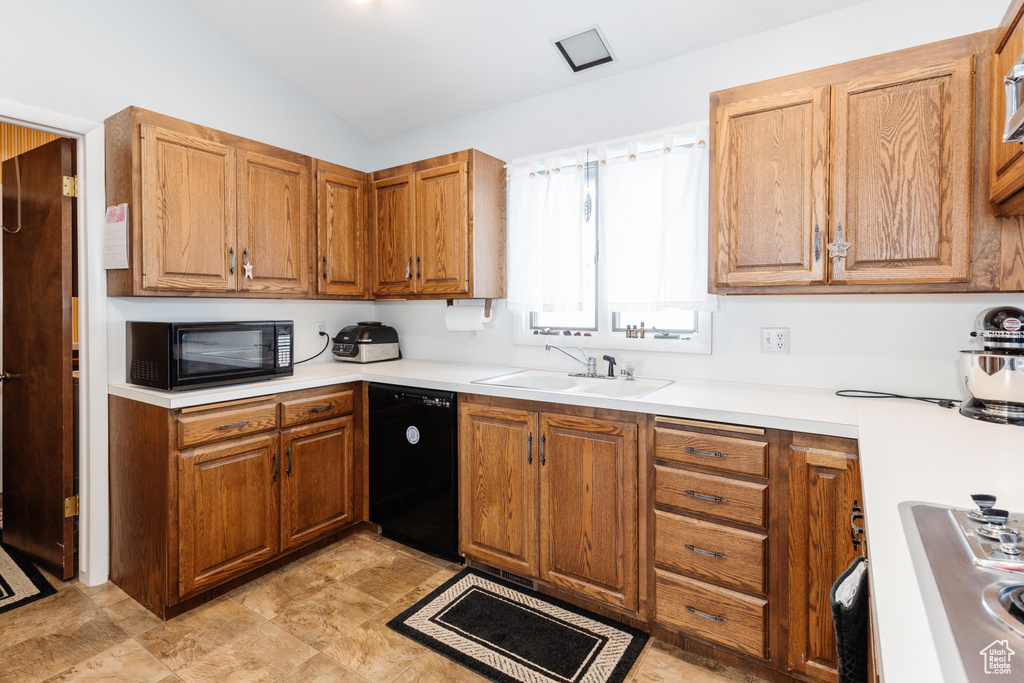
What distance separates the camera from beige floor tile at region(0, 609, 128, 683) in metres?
1.82

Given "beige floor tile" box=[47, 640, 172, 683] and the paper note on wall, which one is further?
the paper note on wall

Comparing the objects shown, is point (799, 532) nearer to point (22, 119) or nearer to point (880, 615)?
point (880, 615)

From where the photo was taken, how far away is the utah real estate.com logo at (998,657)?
524 millimetres

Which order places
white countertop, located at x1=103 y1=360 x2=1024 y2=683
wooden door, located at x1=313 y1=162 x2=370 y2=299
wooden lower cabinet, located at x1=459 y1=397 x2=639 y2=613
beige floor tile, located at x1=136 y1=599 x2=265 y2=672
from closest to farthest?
white countertop, located at x1=103 y1=360 x2=1024 y2=683, beige floor tile, located at x1=136 y1=599 x2=265 y2=672, wooden lower cabinet, located at x1=459 y1=397 x2=639 y2=613, wooden door, located at x1=313 y1=162 x2=370 y2=299

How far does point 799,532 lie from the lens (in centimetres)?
167

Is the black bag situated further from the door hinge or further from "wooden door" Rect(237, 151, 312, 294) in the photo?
the door hinge

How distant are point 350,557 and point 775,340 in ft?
7.57

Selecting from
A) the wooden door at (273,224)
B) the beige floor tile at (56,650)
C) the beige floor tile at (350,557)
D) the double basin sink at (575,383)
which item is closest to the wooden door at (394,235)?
the wooden door at (273,224)

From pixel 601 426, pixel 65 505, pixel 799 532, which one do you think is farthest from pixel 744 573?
pixel 65 505

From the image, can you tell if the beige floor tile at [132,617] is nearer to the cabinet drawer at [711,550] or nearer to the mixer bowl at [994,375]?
the cabinet drawer at [711,550]

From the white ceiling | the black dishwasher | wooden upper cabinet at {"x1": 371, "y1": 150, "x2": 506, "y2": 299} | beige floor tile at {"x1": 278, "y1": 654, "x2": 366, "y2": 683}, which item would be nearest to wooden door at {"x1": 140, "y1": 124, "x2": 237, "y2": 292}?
the white ceiling

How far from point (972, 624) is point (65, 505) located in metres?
3.17

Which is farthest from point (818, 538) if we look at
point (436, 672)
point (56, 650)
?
point (56, 650)

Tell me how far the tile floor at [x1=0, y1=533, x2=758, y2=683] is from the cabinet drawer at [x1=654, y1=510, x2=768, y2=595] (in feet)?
1.15
